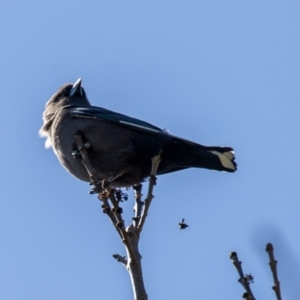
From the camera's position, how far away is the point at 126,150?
730cm

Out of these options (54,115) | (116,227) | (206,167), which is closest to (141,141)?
(206,167)

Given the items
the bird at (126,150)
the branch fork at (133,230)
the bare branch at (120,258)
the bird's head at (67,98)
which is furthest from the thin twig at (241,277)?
the bird's head at (67,98)

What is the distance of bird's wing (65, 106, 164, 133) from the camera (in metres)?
7.46

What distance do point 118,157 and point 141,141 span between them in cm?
32

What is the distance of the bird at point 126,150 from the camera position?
7.27 meters

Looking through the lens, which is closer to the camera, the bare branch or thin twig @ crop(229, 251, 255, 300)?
thin twig @ crop(229, 251, 255, 300)

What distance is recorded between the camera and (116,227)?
4.57 m

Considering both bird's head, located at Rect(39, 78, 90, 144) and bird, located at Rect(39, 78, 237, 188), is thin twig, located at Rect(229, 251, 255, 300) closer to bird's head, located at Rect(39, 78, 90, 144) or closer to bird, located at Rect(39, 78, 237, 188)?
bird, located at Rect(39, 78, 237, 188)

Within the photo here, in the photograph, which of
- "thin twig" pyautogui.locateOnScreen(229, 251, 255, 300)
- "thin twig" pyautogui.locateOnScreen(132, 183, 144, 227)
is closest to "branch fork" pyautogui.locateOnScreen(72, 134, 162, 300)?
"thin twig" pyautogui.locateOnScreen(132, 183, 144, 227)

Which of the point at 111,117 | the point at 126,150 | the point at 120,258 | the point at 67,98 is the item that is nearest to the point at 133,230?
the point at 120,258

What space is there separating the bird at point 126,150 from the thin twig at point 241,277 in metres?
4.35

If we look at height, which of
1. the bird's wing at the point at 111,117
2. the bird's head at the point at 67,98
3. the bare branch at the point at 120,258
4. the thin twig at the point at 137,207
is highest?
the bird's head at the point at 67,98

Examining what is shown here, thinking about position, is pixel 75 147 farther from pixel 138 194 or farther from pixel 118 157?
pixel 138 194

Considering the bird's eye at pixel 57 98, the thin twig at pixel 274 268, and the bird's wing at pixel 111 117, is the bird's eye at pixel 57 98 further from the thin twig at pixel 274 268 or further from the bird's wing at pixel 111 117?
the thin twig at pixel 274 268
